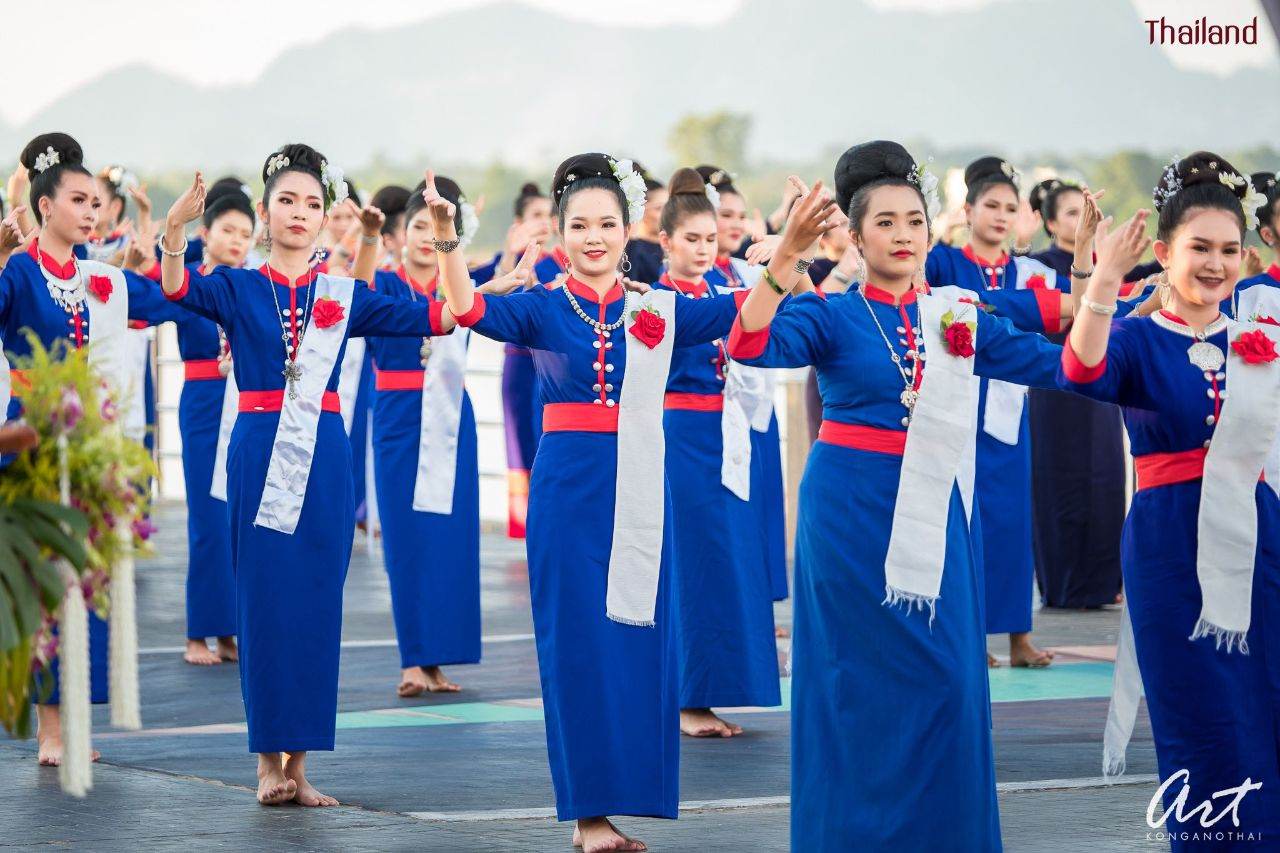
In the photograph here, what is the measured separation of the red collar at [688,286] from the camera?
741 centimetres

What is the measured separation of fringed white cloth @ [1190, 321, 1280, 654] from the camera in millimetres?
4656

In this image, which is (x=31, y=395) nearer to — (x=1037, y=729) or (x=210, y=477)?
(x=1037, y=729)

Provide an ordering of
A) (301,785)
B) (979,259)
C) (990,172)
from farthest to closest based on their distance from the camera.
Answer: (990,172)
(979,259)
(301,785)

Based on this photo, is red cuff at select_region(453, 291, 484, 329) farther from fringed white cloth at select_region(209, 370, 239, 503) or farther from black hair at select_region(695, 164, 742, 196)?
black hair at select_region(695, 164, 742, 196)

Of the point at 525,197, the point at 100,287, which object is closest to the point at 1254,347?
the point at 100,287

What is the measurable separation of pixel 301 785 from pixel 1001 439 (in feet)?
11.8

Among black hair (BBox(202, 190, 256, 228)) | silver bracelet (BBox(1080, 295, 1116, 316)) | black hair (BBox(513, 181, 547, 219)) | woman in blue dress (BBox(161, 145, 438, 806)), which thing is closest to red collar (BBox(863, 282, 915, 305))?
silver bracelet (BBox(1080, 295, 1116, 316))

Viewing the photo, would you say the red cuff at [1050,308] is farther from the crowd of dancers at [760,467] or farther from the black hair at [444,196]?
the black hair at [444,196]

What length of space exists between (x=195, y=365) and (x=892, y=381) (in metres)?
4.84

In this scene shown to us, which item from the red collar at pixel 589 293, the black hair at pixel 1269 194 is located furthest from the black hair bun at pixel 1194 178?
the black hair at pixel 1269 194

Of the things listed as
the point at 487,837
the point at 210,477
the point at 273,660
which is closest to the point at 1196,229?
the point at 487,837

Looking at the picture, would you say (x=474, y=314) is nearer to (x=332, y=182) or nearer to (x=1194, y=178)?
(x=332, y=182)

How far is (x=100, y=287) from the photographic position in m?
6.54

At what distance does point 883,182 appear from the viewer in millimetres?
5098
